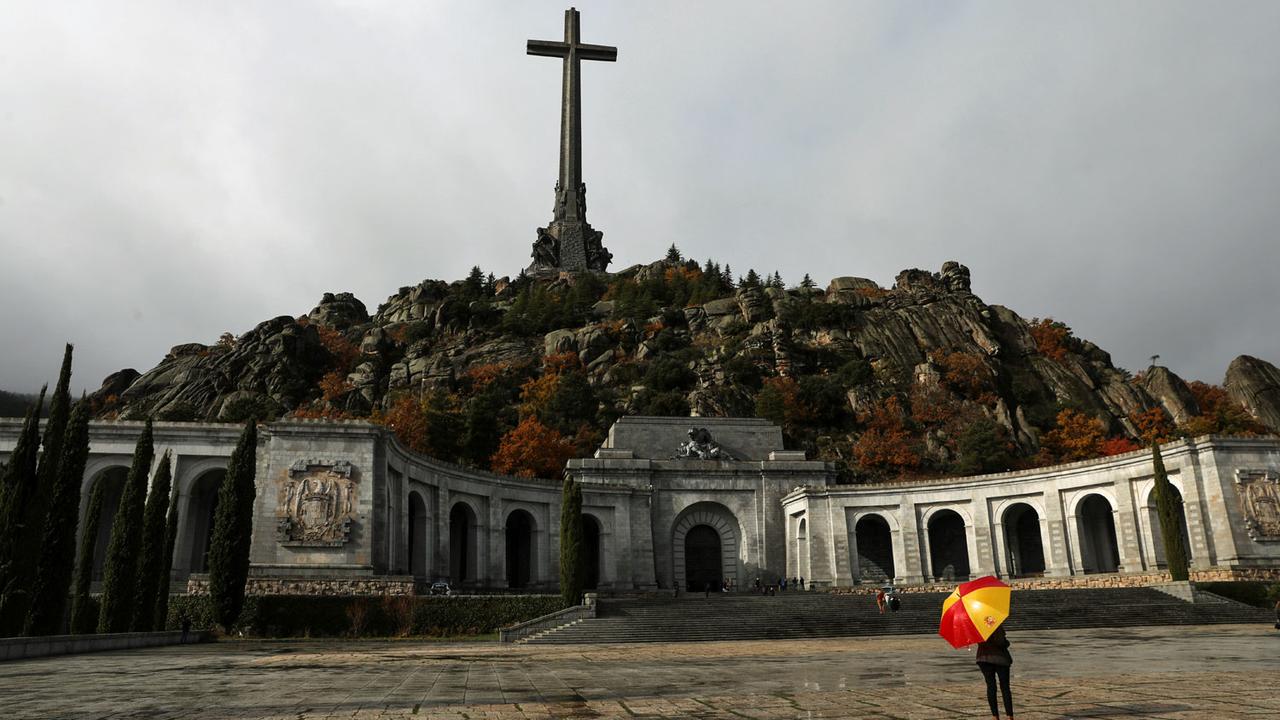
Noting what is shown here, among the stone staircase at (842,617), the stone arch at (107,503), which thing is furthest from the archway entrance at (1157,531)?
the stone arch at (107,503)

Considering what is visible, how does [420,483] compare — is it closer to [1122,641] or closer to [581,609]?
[581,609]

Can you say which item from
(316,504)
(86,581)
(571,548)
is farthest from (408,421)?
(86,581)

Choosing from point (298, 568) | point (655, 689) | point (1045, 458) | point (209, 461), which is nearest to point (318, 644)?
point (298, 568)

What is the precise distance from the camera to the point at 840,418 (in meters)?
70.6

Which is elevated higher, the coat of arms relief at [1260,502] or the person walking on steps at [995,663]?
the coat of arms relief at [1260,502]

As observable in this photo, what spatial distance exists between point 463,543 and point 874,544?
21.9 meters

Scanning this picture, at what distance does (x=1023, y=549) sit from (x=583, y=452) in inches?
1158

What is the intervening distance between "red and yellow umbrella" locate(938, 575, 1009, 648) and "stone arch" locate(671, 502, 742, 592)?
3784 cm

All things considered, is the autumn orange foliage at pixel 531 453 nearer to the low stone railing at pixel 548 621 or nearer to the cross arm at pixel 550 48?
Answer: the low stone railing at pixel 548 621

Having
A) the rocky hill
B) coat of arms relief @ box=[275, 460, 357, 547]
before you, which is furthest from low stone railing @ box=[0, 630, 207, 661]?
the rocky hill

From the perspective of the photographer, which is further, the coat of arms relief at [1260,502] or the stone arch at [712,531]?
the stone arch at [712,531]

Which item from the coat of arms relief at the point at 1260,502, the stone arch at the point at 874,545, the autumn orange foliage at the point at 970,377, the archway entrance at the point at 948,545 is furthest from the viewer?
the autumn orange foliage at the point at 970,377

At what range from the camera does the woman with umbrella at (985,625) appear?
25.8ft

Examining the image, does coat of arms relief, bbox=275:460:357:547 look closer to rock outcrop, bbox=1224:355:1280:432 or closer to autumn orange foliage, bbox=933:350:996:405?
autumn orange foliage, bbox=933:350:996:405
